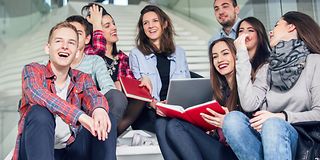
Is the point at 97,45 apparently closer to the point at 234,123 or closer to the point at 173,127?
the point at 173,127

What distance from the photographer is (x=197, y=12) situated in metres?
5.32

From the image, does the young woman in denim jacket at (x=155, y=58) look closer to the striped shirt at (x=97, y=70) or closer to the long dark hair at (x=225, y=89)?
the striped shirt at (x=97, y=70)

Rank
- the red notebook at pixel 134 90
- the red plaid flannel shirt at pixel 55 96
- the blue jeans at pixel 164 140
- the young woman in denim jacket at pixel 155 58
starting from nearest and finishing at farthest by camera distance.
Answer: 1. the red plaid flannel shirt at pixel 55 96
2. the blue jeans at pixel 164 140
3. the red notebook at pixel 134 90
4. the young woman in denim jacket at pixel 155 58

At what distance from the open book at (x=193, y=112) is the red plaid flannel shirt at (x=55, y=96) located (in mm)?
262

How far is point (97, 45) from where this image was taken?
2211 millimetres

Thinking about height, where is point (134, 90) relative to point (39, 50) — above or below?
below

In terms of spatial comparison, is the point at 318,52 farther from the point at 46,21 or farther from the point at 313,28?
the point at 46,21

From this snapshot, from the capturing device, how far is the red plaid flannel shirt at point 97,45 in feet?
7.22

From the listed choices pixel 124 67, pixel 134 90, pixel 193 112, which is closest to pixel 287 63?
pixel 193 112

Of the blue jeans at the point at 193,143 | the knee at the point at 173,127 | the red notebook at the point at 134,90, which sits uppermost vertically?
the red notebook at the point at 134,90

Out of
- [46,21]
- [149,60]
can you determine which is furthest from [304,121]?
[46,21]

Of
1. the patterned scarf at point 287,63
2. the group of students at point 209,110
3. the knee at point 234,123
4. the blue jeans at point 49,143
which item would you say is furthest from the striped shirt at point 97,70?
the patterned scarf at point 287,63

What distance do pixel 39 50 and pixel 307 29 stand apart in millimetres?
2176

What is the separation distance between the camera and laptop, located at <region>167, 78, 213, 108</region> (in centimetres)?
169
